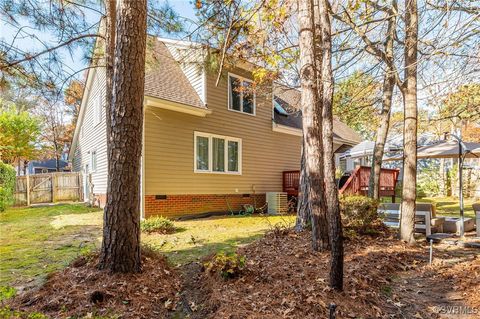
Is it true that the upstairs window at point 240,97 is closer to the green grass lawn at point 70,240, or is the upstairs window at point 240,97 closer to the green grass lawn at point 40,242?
the green grass lawn at point 70,240

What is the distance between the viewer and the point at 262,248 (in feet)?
16.9

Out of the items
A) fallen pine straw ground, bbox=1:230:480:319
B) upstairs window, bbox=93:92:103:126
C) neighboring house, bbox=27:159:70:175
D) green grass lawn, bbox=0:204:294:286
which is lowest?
green grass lawn, bbox=0:204:294:286

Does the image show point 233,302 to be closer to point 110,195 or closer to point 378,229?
point 110,195

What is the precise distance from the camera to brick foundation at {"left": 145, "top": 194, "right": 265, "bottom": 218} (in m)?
9.16

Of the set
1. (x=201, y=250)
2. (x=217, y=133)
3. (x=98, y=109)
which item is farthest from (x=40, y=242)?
(x=98, y=109)

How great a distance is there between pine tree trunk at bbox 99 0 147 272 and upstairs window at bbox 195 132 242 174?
6626mm

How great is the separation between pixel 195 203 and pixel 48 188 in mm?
9466

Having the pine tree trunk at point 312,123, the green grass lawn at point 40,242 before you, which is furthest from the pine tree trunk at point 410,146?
the green grass lawn at point 40,242

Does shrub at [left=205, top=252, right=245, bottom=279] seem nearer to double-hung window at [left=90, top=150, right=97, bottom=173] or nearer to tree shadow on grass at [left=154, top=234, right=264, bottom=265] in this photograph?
tree shadow on grass at [left=154, top=234, right=264, bottom=265]

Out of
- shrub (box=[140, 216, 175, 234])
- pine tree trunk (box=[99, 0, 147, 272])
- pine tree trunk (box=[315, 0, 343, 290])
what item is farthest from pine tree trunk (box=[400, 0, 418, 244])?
shrub (box=[140, 216, 175, 234])

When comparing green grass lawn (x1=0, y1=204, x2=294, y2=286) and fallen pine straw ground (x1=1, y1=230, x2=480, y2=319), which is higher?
fallen pine straw ground (x1=1, y1=230, x2=480, y2=319)

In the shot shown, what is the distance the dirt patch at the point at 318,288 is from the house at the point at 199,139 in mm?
5124

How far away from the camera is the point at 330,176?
353 centimetres

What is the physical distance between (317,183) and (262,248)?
153cm
